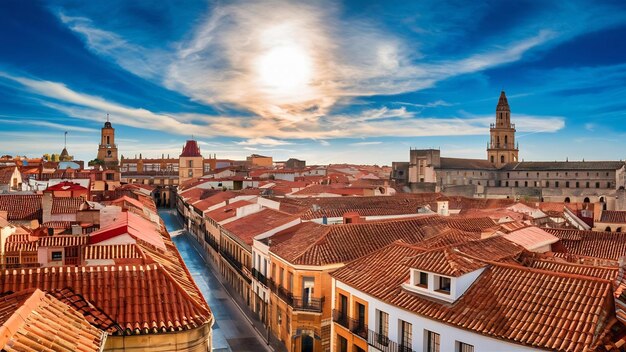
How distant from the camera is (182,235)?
213 feet

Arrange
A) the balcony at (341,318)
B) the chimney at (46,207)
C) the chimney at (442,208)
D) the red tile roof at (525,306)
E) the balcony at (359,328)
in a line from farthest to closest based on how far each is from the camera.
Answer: the chimney at (442,208)
the chimney at (46,207)
the balcony at (341,318)
the balcony at (359,328)
the red tile roof at (525,306)

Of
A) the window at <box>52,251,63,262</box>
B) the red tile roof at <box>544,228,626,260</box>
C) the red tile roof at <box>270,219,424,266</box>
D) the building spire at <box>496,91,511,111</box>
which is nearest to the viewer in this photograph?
the window at <box>52,251,63,262</box>

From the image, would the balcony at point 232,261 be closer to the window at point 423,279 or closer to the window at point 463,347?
the window at point 423,279

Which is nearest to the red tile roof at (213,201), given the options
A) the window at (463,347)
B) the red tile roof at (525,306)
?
the red tile roof at (525,306)

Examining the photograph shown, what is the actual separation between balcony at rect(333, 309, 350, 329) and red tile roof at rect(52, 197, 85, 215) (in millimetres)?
20868

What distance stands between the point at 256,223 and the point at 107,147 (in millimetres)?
94212

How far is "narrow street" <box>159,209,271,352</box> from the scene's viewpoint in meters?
27.0

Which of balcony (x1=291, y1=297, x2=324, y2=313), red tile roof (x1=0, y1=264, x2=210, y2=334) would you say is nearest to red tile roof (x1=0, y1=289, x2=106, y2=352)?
red tile roof (x1=0, y1=264, x2=210, y2=334)

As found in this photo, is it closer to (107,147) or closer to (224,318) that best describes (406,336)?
(224,318)

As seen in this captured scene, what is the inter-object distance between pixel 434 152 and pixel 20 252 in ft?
314

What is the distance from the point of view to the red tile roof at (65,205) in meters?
35.1

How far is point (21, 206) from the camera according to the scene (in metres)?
37.8

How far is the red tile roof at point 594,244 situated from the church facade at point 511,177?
221ft

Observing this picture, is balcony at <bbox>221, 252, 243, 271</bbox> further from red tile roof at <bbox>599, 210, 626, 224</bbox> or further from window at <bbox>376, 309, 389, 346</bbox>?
red tile roof at <bbox>599, 210, 626, 224</bbox>
